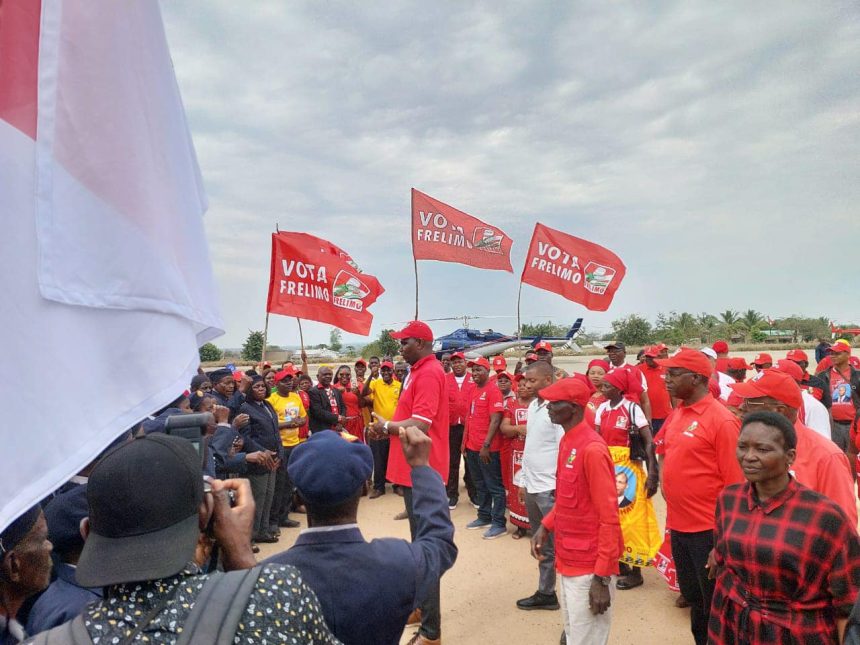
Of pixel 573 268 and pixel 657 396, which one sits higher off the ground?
pixel 573 268

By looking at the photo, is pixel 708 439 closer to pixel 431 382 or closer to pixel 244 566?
pixel 431 382

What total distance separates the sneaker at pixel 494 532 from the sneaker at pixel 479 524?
255 mm

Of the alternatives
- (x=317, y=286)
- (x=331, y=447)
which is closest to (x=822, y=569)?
(x=331, y=447)

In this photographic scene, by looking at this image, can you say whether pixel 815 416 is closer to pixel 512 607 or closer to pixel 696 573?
pixel 696 573

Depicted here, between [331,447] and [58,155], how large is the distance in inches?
43.6

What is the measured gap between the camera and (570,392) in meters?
3.62

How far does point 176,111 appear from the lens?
195 cm

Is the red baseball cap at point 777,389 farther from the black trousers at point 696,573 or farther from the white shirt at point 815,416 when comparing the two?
the white shirt at point 815,416

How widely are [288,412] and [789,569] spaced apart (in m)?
6.21

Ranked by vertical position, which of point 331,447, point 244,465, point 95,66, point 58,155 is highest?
Answer: point 95,66

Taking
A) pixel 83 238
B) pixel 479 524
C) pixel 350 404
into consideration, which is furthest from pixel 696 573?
pixel 350 404

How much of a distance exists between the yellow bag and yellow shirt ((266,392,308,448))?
13.8ft

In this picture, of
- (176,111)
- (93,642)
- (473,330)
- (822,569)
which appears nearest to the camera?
(93,642)

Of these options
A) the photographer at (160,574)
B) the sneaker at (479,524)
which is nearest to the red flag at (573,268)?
the sneaker at (479,524)
